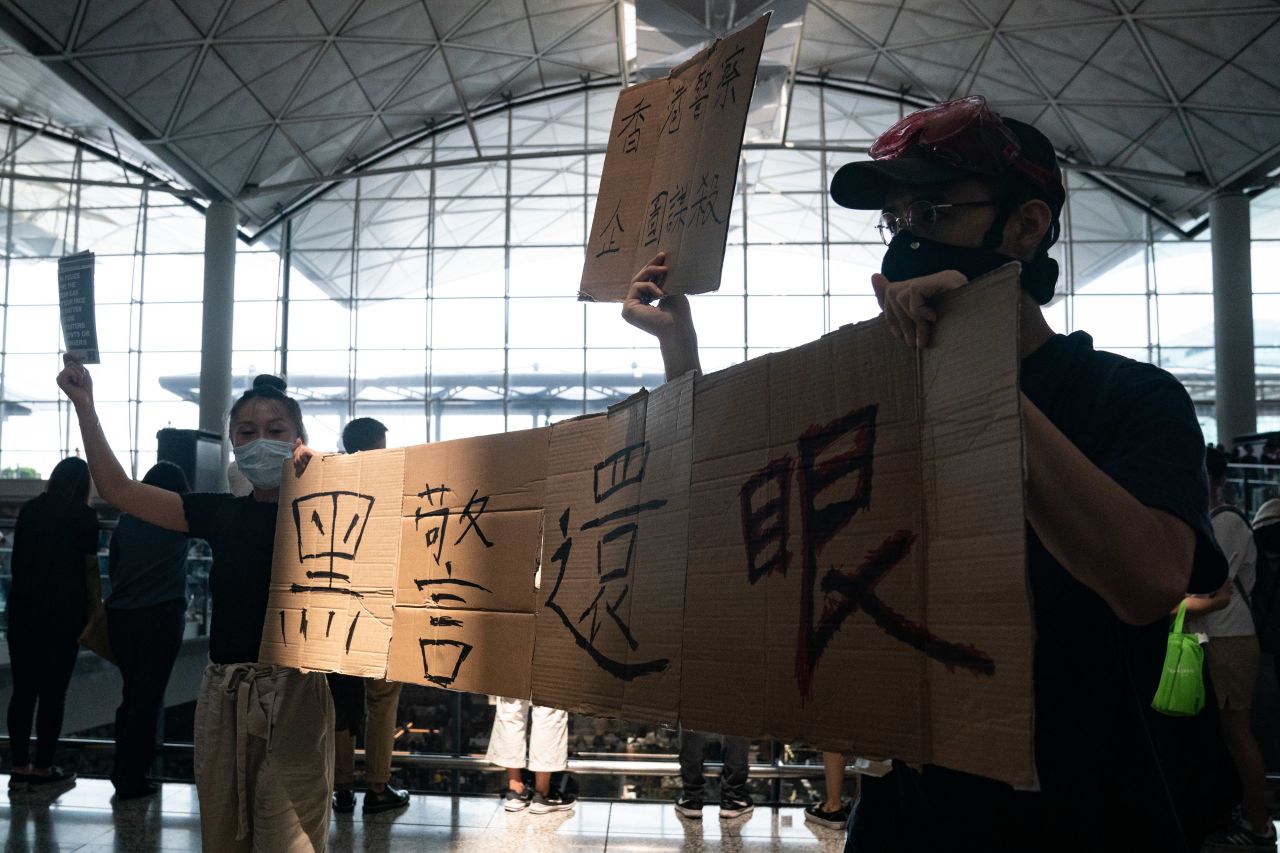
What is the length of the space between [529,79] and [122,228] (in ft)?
26.9

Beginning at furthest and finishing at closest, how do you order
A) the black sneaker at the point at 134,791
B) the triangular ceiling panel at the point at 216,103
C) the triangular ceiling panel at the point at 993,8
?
the triangular ceiling panel at the point at 993,8 < the triangular ceiling panel at the point at 216,103 < the black sneaker at the point at 134,791

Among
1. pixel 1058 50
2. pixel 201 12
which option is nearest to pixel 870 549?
pixel 201 12

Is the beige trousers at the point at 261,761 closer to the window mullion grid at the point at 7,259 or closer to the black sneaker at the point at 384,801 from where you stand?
the black sneaker at the point at 384,801

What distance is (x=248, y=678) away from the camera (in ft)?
9.45

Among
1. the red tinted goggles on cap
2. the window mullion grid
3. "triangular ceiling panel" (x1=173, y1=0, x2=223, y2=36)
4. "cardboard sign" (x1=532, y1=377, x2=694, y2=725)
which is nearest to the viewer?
the red tinted goggles on cap

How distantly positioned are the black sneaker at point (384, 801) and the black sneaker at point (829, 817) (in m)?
2.00

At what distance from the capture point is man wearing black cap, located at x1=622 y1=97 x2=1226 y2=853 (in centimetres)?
115

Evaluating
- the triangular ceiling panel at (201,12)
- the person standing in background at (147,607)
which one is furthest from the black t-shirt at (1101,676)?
the triangular ceiling panel at (201,12)

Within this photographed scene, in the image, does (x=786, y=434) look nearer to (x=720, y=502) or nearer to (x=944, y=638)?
(x=720, y=502)

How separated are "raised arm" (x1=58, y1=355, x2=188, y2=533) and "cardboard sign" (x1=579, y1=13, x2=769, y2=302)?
145cm

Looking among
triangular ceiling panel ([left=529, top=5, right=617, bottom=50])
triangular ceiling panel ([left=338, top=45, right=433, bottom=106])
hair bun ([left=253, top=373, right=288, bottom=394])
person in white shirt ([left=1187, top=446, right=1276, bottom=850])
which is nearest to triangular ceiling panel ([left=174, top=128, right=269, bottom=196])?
triangular ceiling panel ([left=338, top=45, right=433, bottom=106])

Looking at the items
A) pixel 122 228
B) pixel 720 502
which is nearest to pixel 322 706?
pixel 720 502

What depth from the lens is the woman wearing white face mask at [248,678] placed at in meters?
2.79

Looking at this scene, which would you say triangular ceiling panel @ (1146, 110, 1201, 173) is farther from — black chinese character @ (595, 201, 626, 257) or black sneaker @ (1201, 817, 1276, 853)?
black chinese character @ (595, 201, 626, 257)
